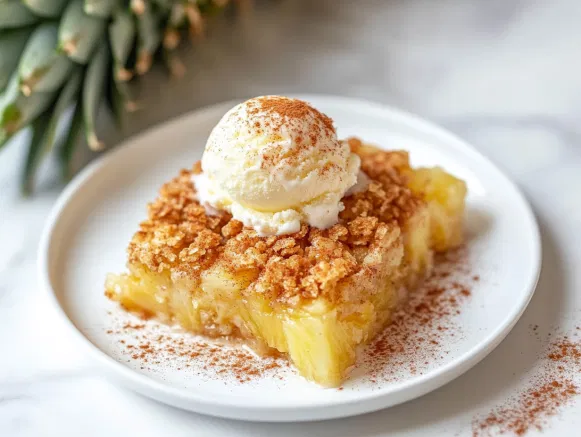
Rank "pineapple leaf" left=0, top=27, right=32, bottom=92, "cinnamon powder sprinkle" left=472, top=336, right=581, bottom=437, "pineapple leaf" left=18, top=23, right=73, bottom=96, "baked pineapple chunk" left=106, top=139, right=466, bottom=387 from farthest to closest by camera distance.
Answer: "pineapple leaf" left=0, top=27, right=32, bottom=92 → "pineapple leaf" left=18, top=23, right=73, bottom=96 → "baked pineapple chunk" left=106, top=139, right=466, bottom=387 → "cinnamon powder sprinkle" left=472, top=336, right=581, bottom=437

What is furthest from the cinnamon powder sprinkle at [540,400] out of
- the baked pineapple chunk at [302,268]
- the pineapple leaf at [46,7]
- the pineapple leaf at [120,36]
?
the pineapple leaf at [46,7]

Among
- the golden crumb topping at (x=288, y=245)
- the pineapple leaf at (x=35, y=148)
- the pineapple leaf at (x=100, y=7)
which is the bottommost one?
the pineapple leaf at (x=35, y=148)

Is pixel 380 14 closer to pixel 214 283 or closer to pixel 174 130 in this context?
pixel 174 130

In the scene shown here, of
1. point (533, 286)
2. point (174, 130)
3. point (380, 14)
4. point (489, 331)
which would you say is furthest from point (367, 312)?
point (380, 14)

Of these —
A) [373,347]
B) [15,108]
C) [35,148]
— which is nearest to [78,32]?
[15,108]

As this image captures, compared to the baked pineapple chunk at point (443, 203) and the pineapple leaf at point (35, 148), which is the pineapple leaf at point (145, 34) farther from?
the baked pineapple chunk at point (443, 203)

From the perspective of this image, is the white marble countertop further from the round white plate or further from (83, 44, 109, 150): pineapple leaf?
(83, 44, 109, 150): pineapple leaf

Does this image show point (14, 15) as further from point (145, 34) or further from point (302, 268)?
point (302, 268)

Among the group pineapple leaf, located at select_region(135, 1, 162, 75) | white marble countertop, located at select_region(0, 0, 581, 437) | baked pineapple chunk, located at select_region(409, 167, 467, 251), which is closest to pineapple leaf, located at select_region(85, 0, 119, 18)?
pineapple leaf, located at select_region(135, 1, 162, 75)
